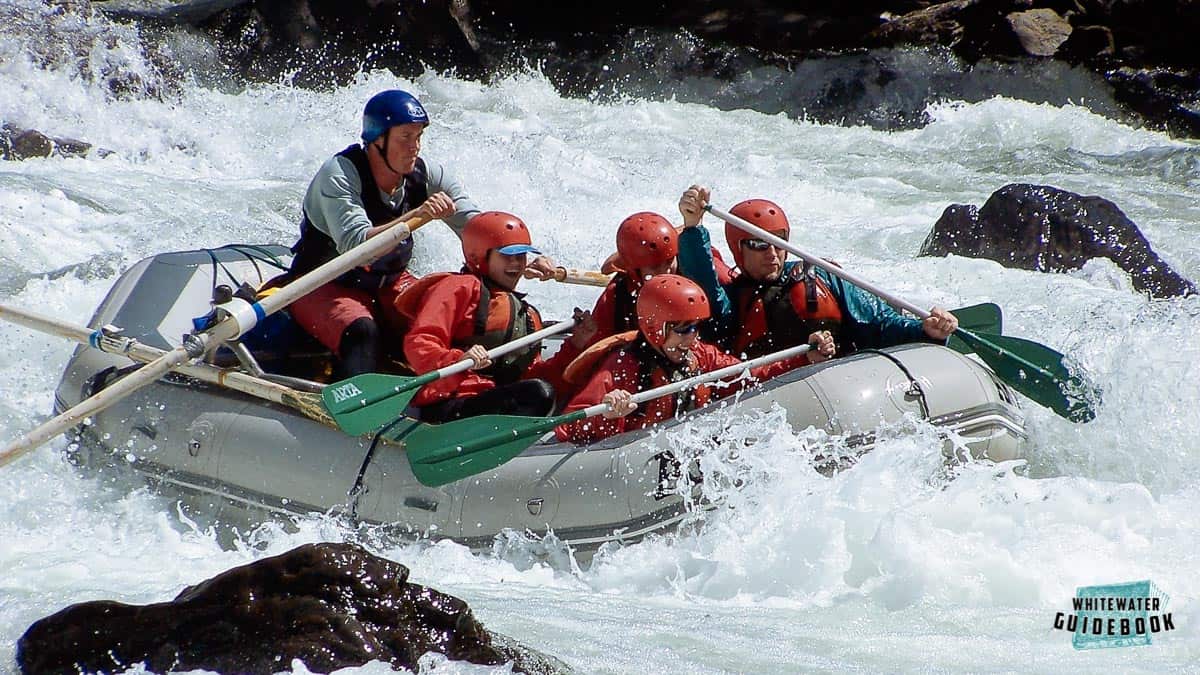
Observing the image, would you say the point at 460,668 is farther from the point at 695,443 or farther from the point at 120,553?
the point at 120,553

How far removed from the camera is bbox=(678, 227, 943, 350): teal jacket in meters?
5.17

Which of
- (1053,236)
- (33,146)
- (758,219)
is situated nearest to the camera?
(758,219)

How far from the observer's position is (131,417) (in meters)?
5.30

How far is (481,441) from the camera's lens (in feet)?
15.1

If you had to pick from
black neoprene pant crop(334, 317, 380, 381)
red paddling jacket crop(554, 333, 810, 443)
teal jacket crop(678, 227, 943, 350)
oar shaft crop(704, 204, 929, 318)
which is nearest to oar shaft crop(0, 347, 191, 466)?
Result: black neoprene pant crop(334, 317, 380, 381)

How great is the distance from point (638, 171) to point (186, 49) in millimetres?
5326

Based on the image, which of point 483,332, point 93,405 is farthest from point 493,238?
point 93,405

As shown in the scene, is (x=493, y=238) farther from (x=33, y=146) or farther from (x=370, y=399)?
(x=33, y=146)

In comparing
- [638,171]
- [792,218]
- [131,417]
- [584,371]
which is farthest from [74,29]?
[584,371]

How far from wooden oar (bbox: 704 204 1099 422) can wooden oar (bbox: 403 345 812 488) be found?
77cm

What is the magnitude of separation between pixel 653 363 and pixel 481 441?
69 cm

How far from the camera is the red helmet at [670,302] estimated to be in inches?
180

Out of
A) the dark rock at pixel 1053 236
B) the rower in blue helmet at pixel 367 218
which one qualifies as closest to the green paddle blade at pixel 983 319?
the rower in blue helmet at pixel 367 218

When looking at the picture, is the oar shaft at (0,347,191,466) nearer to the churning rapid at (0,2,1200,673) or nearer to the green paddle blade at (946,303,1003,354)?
the churning rapid at (0,2,1200,673)
